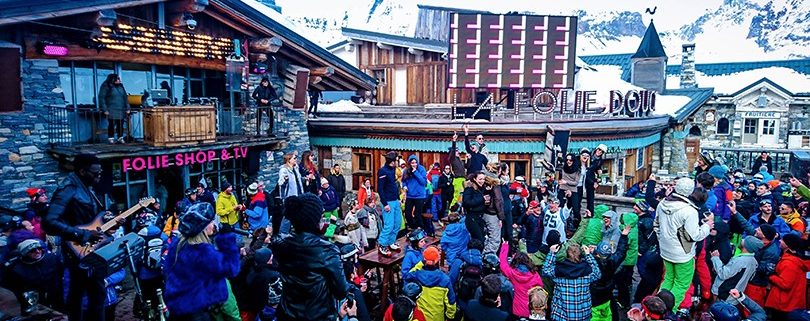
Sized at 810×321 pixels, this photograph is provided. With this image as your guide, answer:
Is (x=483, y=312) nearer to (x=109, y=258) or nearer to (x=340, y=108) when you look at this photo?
(x=109, y=258)

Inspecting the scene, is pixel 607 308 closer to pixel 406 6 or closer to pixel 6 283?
pixel 6 283

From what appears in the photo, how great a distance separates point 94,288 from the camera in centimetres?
616

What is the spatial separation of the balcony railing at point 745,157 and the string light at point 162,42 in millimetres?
23994

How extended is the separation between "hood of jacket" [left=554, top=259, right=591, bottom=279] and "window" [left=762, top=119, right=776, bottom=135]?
3055 centimetres

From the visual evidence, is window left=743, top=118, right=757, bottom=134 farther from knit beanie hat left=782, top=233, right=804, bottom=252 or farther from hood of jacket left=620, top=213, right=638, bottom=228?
knit beanie hat left=782, top=233, right=804, bottom=252

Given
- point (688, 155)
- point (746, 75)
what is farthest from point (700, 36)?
point (688, 155)

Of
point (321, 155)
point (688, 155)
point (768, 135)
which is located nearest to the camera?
point (321, 155)

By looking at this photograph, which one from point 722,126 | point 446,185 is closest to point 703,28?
point 722,126

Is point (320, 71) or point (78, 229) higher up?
point (320, 71)

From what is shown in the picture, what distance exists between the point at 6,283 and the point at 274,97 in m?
9.12

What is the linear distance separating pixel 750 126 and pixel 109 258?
3407 centimetres

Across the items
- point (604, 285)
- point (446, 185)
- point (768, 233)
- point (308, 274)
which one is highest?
point (308, 274)

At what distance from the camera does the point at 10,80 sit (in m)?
10.2

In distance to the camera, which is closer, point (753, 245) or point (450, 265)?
point (753, 245)
